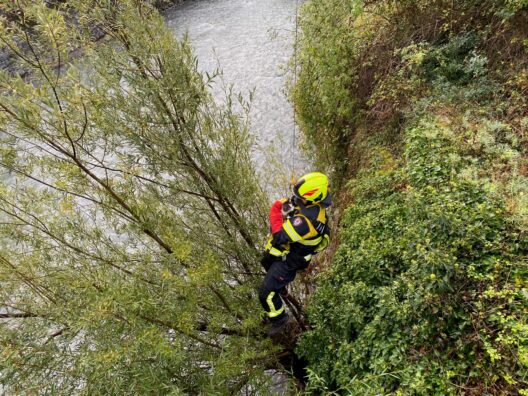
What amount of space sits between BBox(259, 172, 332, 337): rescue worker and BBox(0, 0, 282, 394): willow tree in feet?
1.03

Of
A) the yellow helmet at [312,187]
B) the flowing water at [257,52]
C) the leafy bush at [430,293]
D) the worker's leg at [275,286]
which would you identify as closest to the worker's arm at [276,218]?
the yellow helmet at [312,187]

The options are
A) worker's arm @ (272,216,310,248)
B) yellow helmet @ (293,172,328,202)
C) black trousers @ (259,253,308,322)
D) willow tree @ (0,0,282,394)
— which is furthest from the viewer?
black trousers @ (259,253,308,322)

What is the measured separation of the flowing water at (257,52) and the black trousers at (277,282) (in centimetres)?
294

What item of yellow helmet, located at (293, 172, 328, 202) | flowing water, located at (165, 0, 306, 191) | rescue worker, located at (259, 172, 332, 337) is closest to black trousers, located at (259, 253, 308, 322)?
rescue worker, located at (259, 172, 332, 337)

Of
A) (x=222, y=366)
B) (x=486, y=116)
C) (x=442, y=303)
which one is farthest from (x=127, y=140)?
(x=486, y=116)

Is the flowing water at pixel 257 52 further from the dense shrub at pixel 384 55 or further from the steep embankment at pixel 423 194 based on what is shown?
the steep embankment at pixel 423 194

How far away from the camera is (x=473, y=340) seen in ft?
10.2

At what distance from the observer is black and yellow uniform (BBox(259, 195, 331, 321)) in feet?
13.0

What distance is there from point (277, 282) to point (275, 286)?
0.06 meters

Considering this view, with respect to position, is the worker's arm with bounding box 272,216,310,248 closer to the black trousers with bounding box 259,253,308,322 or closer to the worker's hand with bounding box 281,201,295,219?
the worker's hand with bounding box 281,201,295,219

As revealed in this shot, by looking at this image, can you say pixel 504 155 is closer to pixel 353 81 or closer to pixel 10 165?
pixel 353 81

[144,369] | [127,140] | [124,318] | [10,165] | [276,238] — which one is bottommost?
[276,238]

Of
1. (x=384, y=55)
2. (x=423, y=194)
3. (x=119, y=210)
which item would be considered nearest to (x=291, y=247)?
(x=423, y=194)

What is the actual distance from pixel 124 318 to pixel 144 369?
0.42 metres
